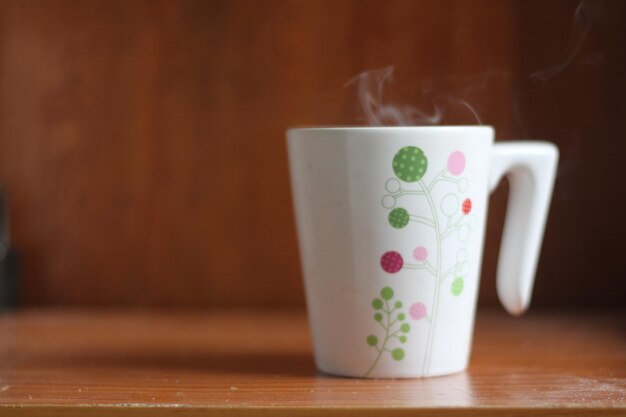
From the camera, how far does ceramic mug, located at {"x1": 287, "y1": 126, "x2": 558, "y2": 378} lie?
57cm

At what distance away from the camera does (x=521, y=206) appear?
0.64m

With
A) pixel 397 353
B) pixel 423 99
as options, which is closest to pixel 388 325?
pixel 397 353

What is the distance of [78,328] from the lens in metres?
0.82

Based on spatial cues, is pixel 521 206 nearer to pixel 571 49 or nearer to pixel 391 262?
pixel 391 262

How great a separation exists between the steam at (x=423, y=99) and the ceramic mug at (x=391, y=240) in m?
0.20

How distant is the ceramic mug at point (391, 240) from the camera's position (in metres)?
0.57

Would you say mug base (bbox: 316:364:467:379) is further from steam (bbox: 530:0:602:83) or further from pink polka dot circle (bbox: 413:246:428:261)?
steam (bbox: 530:0:602:83)

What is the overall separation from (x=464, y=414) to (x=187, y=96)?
1.79 feet

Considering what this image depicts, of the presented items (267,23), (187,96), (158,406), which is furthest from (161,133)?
(158,406)

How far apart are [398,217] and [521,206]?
11 centimetres

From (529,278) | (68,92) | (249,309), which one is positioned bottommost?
(249,309)

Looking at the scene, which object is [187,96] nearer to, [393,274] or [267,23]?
[267,23]

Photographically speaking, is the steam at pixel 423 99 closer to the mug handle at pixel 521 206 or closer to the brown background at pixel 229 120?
the brown background at pixel 229 120

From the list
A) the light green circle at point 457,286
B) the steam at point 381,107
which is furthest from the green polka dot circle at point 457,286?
the steam at point 381,107
